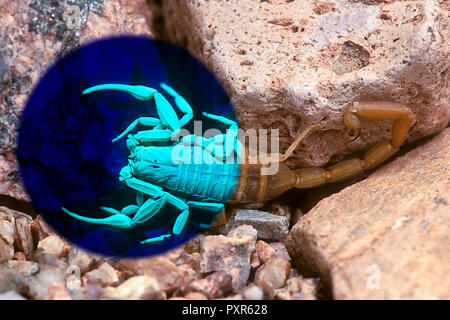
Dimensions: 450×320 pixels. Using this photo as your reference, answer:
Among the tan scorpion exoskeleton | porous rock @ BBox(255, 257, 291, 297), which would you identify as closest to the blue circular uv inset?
the tan scorpion exoskeleton

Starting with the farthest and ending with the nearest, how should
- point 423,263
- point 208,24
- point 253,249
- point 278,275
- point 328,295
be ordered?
1. point 208,24
2. point 253,249
3. point 278,275
4. point 328,295
5. point 423,263

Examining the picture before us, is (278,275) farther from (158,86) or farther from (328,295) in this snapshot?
(158,86)

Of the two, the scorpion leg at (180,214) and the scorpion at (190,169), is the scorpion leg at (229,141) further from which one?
the scorpion leg at (180,214)

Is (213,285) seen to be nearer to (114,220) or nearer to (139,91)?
(114,220)

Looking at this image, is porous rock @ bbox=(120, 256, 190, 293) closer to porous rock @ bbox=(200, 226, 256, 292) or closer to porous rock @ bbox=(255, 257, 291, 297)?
porous rock @ bbox=(200, 226, 256, 292)
